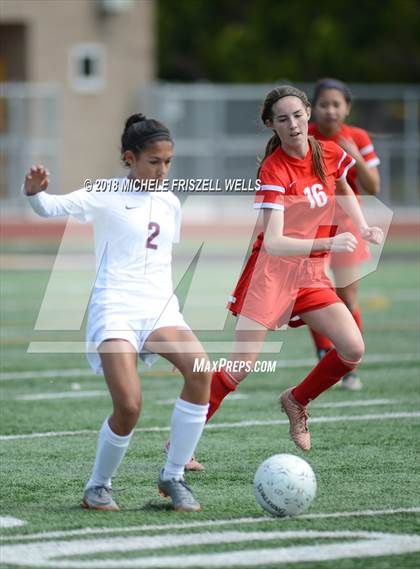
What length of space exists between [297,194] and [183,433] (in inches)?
62.6

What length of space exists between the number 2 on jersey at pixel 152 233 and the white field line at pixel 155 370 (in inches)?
174

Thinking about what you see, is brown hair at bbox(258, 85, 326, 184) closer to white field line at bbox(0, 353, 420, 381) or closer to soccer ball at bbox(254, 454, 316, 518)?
soccer ball at bbox(254, 454, 316, 518)

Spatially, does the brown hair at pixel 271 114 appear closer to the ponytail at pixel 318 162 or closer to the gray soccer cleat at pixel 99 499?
the ponytail at pixel 318 162

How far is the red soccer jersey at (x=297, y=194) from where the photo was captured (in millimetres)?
6875

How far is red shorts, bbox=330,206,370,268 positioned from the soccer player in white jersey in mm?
3125

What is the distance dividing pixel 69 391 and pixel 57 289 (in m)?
7.32

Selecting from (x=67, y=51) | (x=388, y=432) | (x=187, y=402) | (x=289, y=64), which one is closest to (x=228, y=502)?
(x=187, y=402)

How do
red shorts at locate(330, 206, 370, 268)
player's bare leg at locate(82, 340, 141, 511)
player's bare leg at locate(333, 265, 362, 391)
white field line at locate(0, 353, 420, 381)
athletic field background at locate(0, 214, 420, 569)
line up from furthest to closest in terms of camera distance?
white field line at locate(0, 353, 420, 381), player's bare leg at locate(333, 265, 362, 391), red shorts at locate(330, 206, 370, 268), player's bare leg at locate(82, 340, 141, 511), athletic field background at locate(0, 214, 420, 569)

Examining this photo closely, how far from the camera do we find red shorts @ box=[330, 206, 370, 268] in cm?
916

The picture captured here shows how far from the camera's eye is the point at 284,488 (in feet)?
18.7

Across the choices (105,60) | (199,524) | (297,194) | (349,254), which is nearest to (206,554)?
(199,524)

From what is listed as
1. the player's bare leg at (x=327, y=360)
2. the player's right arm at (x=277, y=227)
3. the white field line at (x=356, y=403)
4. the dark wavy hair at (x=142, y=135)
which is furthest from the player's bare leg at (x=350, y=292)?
the dark wavy hair at (x=142, y=135)

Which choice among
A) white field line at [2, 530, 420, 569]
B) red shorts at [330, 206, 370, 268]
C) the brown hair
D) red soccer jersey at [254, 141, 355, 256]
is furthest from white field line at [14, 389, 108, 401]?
white field line at [2, 530, 420, 569]

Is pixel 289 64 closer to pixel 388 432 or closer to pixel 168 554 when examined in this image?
pixel 388 432
